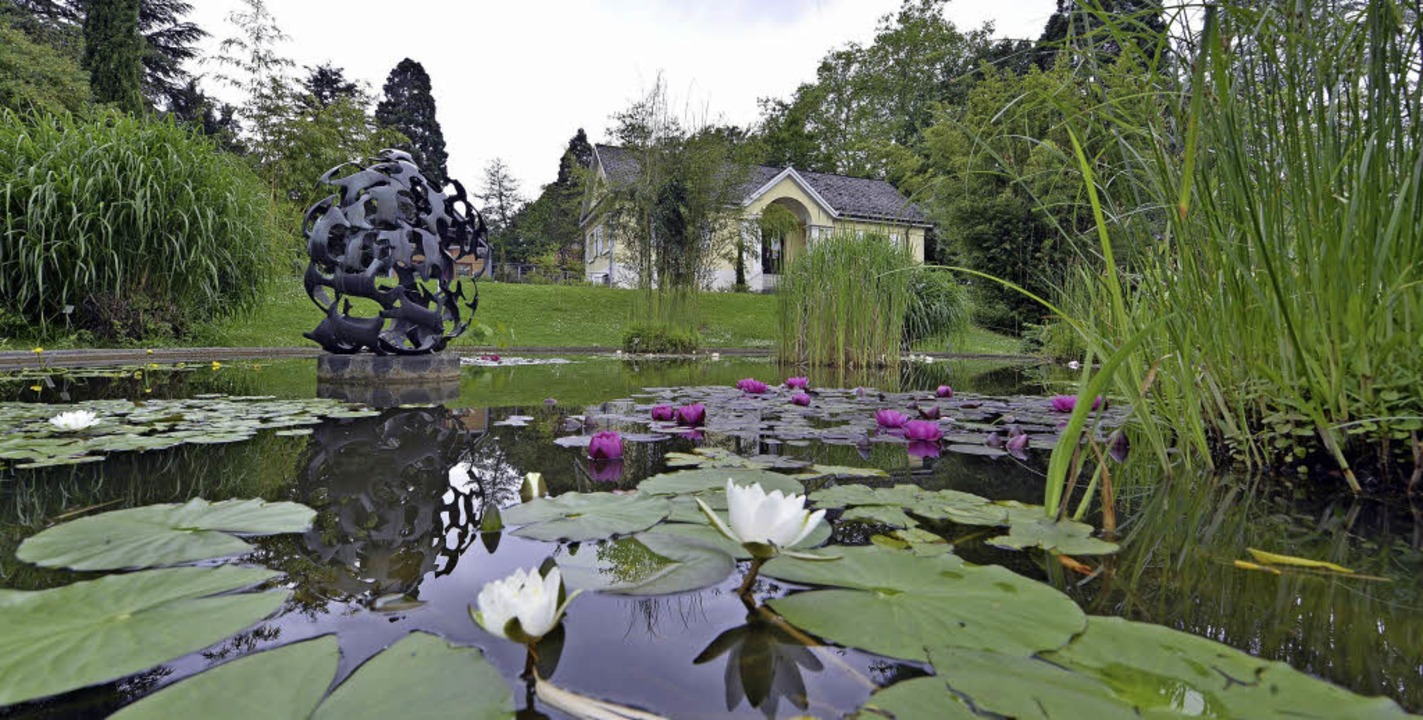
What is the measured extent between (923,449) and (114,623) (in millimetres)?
1627

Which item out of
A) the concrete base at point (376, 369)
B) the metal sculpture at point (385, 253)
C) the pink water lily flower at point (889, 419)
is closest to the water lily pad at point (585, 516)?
the pink water lily flower at point (889, 419)

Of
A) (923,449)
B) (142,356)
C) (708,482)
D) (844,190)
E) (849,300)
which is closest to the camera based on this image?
(708,482)

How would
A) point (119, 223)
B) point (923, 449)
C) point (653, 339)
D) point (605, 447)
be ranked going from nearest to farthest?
point (605, 447) → point (923, 449) → point (119, 223) → point (653, 339)

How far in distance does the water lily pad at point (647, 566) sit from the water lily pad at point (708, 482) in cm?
27

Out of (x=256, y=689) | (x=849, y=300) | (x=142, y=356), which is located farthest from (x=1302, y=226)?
(x=142, y=356)

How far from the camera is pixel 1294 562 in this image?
31.8 inches

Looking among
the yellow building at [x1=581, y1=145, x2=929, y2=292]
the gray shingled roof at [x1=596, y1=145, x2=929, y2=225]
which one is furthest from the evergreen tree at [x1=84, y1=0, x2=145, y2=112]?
the gray shingled roof at [x1=596, y1=145, x2=929, y2=225]

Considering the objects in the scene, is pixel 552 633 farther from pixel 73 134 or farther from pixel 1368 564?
pixel 73 134

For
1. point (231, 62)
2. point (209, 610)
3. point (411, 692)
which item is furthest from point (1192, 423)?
point (231, 62)

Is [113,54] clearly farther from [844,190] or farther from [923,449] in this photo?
[923,449]

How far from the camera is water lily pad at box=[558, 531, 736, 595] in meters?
0.70

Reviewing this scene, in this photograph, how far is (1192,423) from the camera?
1379 millimetres

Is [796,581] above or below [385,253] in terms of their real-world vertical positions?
below

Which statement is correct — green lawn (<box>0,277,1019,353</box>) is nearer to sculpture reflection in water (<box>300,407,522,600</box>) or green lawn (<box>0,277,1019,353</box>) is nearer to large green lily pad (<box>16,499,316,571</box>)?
sculpture reflection in water (<box>300,407,522,600</box>)
